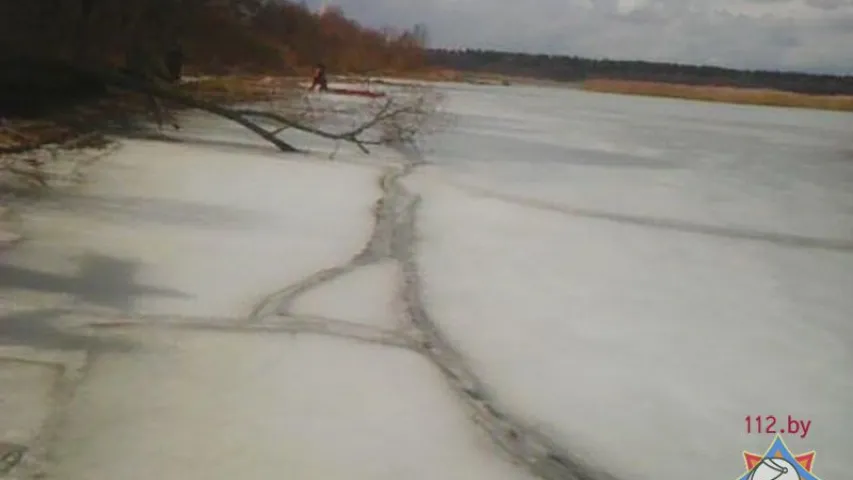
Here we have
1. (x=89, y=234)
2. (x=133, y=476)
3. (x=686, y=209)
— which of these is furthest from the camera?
(x=686, y=209)

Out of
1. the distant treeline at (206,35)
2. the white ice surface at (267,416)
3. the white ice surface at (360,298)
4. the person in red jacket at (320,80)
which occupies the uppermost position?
the distant treeline at (206,35)

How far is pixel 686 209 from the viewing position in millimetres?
1143

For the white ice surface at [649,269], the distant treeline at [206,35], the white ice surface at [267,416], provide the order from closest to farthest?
the white ice surface at [267,416], the white ice surface at [649,269], the distant treeline at [206,35]

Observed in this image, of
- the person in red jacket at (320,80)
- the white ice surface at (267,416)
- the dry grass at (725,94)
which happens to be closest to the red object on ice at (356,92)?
the person in red jacket at (320,80)

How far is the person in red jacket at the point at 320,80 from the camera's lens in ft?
3.90

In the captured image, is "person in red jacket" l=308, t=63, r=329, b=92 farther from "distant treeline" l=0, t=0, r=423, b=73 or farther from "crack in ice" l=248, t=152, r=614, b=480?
"crack in ice" l=248, t=152, r=614, b=480

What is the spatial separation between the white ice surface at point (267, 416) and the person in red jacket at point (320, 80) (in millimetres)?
397

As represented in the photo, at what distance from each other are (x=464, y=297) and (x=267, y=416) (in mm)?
266

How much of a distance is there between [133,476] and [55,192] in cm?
43

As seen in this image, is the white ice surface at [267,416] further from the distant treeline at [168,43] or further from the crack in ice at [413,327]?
the distant treeline at [168,43]

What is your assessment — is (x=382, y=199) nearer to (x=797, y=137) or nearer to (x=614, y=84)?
(x=614, y=84)

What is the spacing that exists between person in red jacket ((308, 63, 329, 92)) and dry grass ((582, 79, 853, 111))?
35 centimetres

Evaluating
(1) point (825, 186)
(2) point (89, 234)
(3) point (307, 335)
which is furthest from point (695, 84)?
(2) point (89, 234)

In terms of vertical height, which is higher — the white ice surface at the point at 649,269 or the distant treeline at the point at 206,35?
the distant treeline at the point at 206,35
